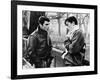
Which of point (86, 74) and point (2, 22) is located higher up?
point (2, 22)

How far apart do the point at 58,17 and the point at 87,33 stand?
1.08 ft

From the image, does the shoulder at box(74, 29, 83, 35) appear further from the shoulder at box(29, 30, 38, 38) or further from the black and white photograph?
the shoulder at box(29, 30, 38, 38)

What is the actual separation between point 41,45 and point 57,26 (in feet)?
0.75

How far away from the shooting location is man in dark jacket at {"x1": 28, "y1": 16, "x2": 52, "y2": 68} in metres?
1.58

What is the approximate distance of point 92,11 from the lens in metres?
1.74

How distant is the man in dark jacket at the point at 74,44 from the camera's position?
65.9 inches

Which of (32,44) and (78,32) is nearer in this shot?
(32,44)

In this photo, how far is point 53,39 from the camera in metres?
1.63

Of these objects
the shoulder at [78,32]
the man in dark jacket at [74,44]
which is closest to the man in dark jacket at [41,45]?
the man in dark jacket at [74,44]

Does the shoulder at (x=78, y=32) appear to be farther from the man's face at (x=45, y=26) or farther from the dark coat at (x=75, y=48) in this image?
the man's face at (x=45, y=26)

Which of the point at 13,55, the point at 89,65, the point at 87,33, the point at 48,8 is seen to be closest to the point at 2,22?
the point at 13,55

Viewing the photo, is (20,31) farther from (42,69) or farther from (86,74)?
(86,74)

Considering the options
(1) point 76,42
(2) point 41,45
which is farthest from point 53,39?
(1) point 76,42

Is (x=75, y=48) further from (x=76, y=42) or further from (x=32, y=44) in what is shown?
(x=32, y=44)
